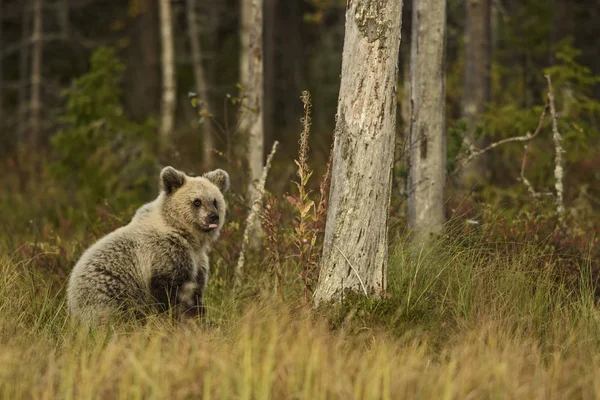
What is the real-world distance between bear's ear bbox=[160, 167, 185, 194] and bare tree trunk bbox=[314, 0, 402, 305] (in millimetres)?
1607

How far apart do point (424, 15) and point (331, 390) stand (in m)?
5.35

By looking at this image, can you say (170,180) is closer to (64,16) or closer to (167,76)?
(167,76)

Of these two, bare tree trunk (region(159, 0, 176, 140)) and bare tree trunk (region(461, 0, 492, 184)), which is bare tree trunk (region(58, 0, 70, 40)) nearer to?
bare tree trunk (region(159, 0, 176, 140))

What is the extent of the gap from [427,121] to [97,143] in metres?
6.80

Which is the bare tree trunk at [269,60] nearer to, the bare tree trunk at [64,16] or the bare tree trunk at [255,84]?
the bare tree trunk at [64,16]

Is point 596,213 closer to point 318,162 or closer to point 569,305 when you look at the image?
point 569,305

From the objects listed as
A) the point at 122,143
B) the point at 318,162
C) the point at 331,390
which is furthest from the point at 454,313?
the point at 318,162

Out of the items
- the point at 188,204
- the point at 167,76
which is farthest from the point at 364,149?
the point at 167,76

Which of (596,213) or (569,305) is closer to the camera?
(569,305)

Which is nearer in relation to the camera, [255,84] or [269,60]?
[255,84]

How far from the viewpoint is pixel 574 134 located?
1190cm

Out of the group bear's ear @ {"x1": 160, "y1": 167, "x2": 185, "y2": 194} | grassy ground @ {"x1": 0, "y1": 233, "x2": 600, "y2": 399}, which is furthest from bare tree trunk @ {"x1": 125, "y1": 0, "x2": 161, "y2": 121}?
grassy ground @ {"x1": 0, "y1": 233, "x2": 600, "y2": 399}

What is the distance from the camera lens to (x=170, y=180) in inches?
313

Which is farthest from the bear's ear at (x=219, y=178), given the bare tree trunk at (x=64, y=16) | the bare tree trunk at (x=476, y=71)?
the bare tree trunk at (x=64, y=16)
